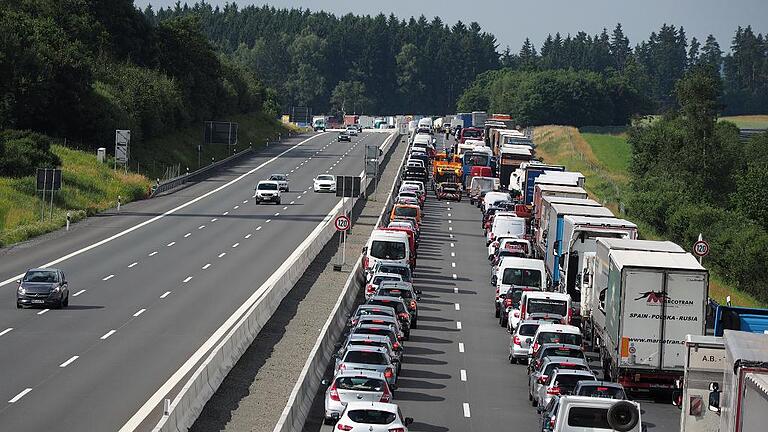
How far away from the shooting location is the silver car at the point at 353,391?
28.6 meters

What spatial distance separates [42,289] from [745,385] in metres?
31.2

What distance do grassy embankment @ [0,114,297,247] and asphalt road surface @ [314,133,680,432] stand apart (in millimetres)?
18450

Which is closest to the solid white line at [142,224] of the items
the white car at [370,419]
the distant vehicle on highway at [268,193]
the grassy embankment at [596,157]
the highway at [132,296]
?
the highway at [132,296]

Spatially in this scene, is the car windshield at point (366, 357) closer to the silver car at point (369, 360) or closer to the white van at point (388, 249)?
the silver car at point (369, 360)

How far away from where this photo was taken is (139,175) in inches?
3693

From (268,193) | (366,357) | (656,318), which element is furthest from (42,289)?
(268,193)

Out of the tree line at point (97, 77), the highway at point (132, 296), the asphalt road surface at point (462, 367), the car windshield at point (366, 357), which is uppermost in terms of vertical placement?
the tree line at point (97, 77)

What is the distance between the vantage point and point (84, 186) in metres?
82.3

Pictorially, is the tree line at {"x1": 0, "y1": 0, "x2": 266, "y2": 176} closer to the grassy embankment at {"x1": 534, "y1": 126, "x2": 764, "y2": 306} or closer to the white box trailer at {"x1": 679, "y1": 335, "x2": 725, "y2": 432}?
the grassy embankment at {"x1": 534, "y1": 126, "x2": 764, "y2": 306}

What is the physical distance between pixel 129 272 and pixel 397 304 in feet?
51.8

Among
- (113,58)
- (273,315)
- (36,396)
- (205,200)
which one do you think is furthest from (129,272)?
(113,58)

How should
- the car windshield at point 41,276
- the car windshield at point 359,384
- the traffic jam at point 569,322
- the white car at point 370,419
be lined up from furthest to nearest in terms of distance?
the car windshield at point 41,276 → the car windshield at point 359,384 → the traffic jam at point 569,322 → the white car at point 370,419

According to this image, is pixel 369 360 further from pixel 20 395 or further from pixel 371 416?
pixel 20 395

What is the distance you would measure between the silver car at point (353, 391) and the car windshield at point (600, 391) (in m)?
3.89
